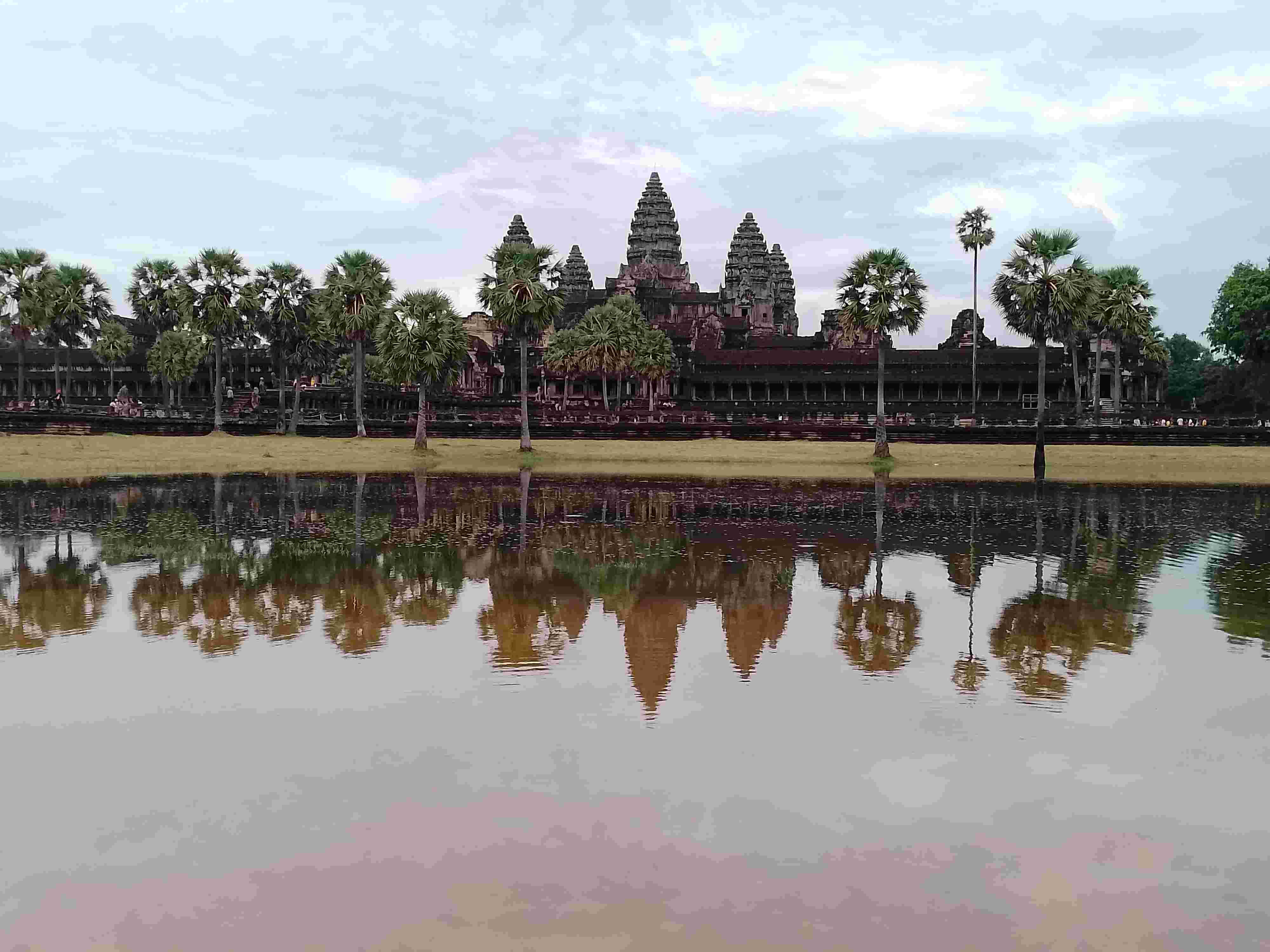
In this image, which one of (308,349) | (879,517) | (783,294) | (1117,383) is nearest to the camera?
(879,517)

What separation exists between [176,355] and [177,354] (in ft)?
0.52

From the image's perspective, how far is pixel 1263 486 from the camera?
45469 millimetres

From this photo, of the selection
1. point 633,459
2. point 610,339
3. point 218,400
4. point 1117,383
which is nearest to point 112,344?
point 218,400

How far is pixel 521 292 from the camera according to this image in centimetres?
6103

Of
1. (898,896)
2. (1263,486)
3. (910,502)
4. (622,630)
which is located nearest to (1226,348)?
(1263,486)

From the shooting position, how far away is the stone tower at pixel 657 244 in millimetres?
131500

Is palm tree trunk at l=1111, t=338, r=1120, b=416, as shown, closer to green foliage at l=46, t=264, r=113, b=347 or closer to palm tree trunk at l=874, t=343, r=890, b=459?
palm tree trunk at l=874, t=343, r=890, b=459

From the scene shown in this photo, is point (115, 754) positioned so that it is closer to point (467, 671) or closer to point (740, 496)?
point (467, 671)

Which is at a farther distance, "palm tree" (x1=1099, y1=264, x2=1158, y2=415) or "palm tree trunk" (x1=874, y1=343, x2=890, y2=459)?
"palm tree" (x1=1099, y1=264, x2=1158, y2=415)

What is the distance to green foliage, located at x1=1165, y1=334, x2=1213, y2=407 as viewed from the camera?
127250 mm

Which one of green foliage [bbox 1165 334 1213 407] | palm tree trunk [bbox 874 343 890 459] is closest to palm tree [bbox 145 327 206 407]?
palm tree trunk [bbox 874 343 890 459]

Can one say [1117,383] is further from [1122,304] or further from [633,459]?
[633,459]

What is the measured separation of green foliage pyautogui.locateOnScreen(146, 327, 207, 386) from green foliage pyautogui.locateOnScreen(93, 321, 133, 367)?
2.64 m

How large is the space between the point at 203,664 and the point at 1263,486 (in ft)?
144
